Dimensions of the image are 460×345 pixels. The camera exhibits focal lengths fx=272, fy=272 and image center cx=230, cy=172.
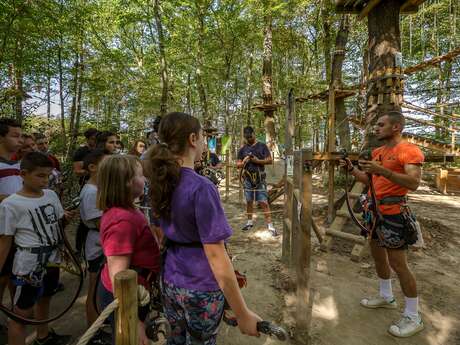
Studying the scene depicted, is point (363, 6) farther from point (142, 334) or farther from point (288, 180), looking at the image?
point (142, 334)

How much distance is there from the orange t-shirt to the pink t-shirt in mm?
2211

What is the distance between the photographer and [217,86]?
22.2 m

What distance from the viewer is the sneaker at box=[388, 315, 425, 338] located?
2588mm

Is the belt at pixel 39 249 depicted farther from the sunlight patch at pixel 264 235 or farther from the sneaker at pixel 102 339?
the sunlight patch at pixel 264 235

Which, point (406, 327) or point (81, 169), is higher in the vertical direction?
point (81, 169)

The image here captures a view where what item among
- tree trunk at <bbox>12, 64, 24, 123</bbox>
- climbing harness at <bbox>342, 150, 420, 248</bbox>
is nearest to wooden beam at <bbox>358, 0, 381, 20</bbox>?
climbing harness at <bbox>342, 150, 420, 248</bbox>

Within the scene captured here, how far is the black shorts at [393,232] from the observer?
2533 millimetres

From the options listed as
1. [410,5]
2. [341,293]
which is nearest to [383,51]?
[410,5]

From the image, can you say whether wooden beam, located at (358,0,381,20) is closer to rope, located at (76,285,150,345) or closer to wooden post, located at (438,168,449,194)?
rope, located at (76,285,150,345)

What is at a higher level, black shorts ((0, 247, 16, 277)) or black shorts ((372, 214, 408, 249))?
black shorts ((372, 214, 408, 249))

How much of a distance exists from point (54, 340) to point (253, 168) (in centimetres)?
445

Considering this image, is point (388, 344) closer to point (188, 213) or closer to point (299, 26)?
point (188, 213)

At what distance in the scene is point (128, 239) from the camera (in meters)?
1.48

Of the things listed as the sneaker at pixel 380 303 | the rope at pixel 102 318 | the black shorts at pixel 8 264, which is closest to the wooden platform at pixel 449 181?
the sneaker at pixel 380 303
